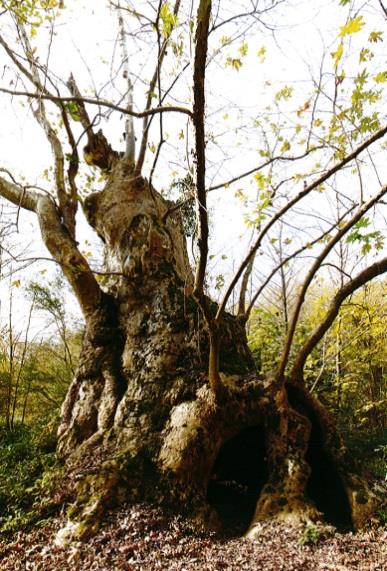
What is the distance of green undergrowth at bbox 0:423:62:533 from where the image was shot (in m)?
3.28

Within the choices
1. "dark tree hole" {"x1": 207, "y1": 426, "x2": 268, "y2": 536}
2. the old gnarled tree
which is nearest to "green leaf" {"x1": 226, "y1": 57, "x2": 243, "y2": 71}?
the old gnarled tree

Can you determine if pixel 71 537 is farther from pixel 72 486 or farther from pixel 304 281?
pixel 304 281

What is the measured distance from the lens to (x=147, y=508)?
3.22m

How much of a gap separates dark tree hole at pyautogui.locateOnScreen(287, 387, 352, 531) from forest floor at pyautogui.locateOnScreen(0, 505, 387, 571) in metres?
0.55

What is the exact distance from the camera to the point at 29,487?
3766mm

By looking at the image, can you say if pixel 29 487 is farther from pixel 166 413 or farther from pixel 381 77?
pixel 381 77

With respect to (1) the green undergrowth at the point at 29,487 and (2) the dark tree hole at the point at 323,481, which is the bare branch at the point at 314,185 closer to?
(2) the dark tree hole at the point at 323,481

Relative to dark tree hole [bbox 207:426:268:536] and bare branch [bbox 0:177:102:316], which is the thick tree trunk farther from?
bare branch [bbox 0:177:102:316]

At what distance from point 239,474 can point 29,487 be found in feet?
8.75

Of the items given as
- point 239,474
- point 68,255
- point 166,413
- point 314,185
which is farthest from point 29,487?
point 314,185

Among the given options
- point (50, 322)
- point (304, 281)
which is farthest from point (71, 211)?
point (50, 322)

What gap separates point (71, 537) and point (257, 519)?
71.7 inches

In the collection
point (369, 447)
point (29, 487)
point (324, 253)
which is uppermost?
point (324, 253)

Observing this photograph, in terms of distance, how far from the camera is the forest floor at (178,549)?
268 cm
